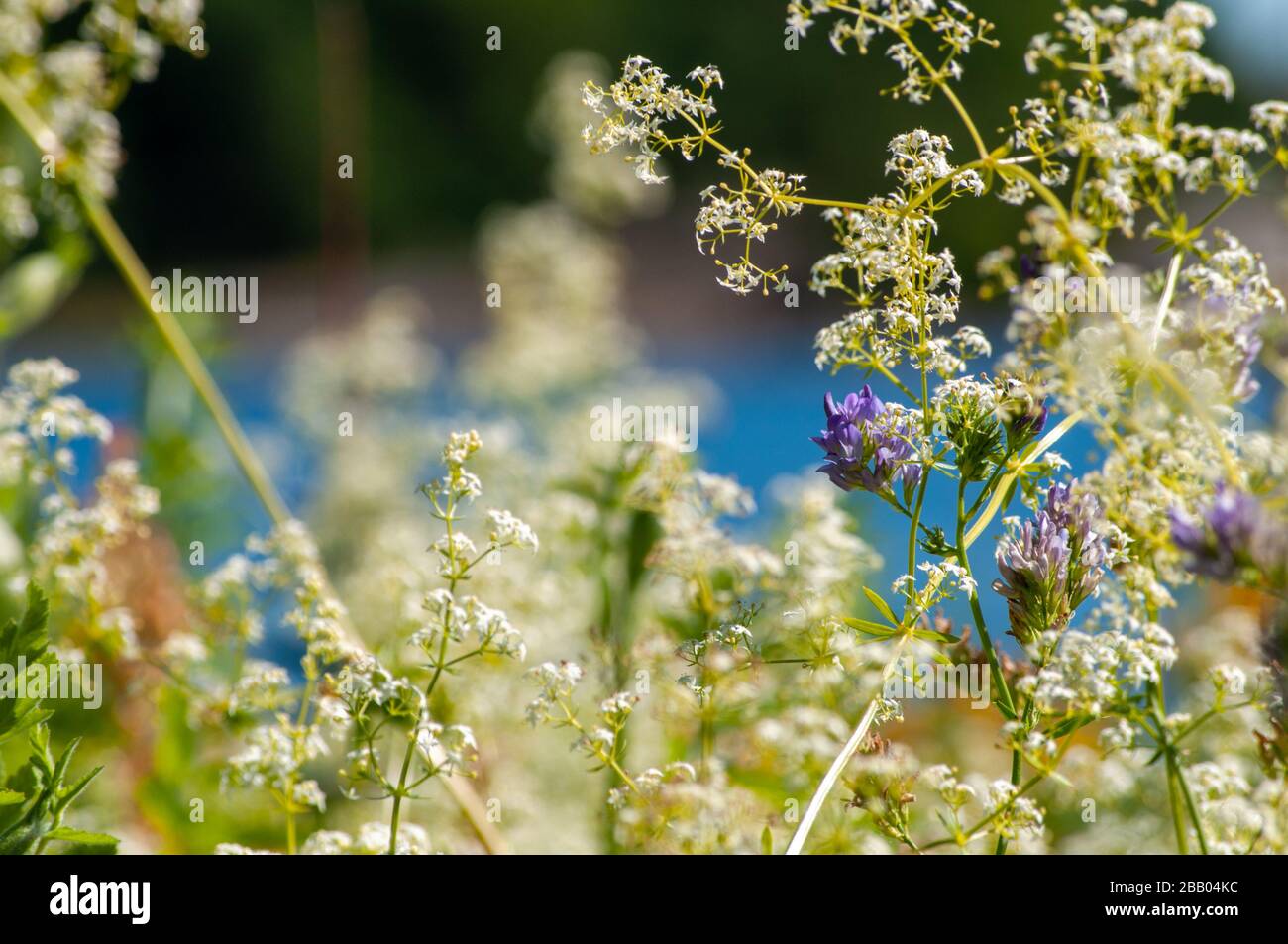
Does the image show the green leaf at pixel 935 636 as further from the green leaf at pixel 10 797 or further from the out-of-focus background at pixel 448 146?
the out-of-focus background at pixel 448 146

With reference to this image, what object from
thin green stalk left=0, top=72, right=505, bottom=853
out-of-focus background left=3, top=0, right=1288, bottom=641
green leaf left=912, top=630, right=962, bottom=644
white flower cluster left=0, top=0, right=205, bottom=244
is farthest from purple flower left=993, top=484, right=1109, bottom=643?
out-of-focus background left=3, top=0, right=1288, bottom=641

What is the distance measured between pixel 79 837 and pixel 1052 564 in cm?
38

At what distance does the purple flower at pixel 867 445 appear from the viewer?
474 mm

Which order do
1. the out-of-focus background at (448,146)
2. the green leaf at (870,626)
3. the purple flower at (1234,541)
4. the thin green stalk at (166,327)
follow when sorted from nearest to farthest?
the purple flower at (1234,541) < the green leaf at (870,626) < the thin green stalk at (166,327) < the out-of-focus background at (448,146)

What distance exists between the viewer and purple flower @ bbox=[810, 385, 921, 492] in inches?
18.7

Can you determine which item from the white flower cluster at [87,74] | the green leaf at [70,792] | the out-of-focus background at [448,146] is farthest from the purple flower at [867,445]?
the out-of-focus background at [448,146]

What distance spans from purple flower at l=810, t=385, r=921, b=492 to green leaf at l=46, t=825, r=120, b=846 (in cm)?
31

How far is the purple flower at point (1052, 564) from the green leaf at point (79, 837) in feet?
1.18

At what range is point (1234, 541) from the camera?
0.37 meters

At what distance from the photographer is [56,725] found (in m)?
0.85

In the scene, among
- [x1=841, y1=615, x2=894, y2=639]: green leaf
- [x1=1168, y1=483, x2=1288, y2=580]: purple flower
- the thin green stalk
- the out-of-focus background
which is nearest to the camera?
[x1=1168, y1=483, x2=1288, y2=580]: purple flower

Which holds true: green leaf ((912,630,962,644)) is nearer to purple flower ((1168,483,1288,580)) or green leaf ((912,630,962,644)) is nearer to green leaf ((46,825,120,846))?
→ purple flower ((1168,483,1288,580))
